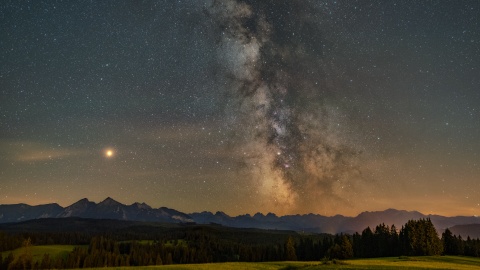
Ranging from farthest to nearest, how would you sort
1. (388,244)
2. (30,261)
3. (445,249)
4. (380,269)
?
(30,261) → (388,244) → (445,249) → (380,269)

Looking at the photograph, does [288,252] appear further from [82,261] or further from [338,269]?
[338,269]

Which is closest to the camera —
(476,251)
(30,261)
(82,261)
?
(476,251)

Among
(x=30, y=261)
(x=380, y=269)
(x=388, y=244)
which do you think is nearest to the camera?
A: (x=380, y=269)

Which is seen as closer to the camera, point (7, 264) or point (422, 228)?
point (422, 228)

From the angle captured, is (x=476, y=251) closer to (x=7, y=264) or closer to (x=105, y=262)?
(x=105, y=262)

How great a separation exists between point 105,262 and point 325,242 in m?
115

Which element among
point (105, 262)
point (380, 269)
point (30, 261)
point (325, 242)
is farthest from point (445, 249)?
point (30, 261)

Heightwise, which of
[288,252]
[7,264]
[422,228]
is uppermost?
[422,228]

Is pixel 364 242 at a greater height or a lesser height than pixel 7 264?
greater

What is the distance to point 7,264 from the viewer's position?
609 ft

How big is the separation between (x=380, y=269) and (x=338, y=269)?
5.76 m

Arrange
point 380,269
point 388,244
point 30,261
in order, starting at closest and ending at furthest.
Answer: point 380,269 < point 388,244 < point 30,261

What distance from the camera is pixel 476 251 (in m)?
138

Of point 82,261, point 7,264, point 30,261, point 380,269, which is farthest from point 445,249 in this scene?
point 7,264
